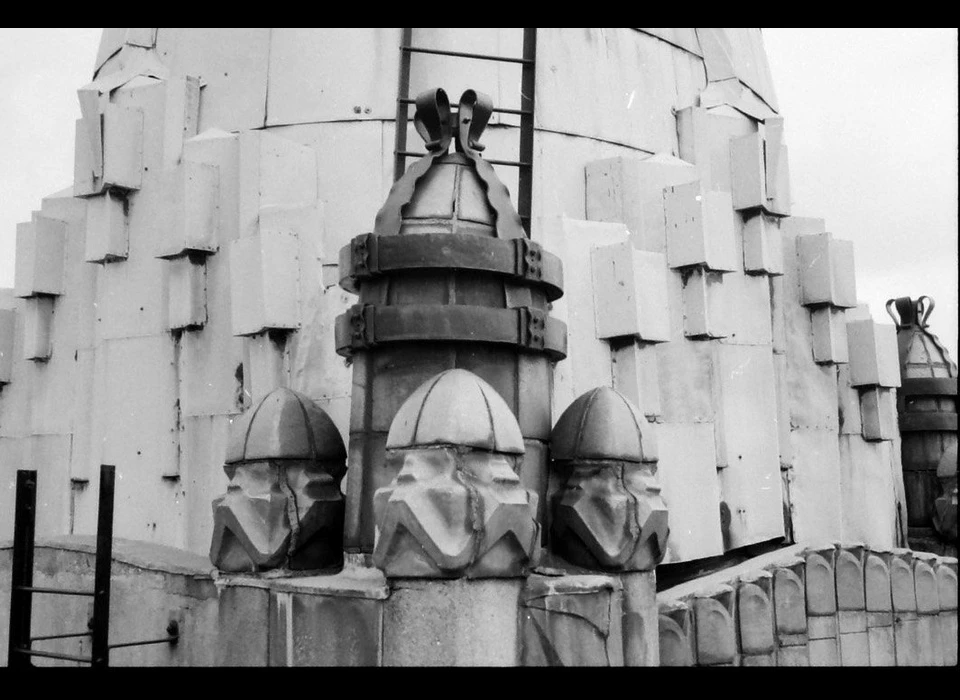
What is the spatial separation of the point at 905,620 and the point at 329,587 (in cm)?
544

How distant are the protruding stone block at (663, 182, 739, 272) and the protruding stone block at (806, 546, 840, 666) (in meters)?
2.23

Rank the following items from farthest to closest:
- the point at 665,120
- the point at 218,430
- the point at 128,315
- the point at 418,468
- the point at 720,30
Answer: the point at 720,30 → the point at 665,120 → the point at 128,315 → the point at 218,430 → the point at 418,468

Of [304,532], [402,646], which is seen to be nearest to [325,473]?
[304,532]

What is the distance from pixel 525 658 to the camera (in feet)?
16.9

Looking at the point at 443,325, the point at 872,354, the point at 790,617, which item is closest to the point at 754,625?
the point at 790,617

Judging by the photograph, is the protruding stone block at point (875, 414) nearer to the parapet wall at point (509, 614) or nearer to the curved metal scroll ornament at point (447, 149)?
the parapet wall at point (509, 614)

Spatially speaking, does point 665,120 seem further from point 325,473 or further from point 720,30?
point 325,473

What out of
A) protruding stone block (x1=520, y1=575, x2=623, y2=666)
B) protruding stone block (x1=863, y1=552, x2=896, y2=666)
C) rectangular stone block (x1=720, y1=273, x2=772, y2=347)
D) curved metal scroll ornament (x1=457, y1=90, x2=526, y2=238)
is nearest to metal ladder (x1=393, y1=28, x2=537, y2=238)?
curved metal scroll ornament (x1=457, y1=90, x2=526, y2=238)

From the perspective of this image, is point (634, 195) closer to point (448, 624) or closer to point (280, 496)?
point (280, 496)

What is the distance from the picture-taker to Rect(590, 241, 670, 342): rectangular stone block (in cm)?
805

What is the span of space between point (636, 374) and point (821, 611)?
2106 millimetres

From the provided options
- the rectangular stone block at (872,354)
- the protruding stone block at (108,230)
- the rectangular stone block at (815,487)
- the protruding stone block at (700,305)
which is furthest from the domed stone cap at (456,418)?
the rectangular stone block at (872,354)

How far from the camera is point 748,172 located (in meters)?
9.55

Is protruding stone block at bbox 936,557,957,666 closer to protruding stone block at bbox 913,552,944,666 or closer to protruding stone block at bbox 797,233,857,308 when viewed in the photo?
protruding stone block at bbox 913,552,944,666
